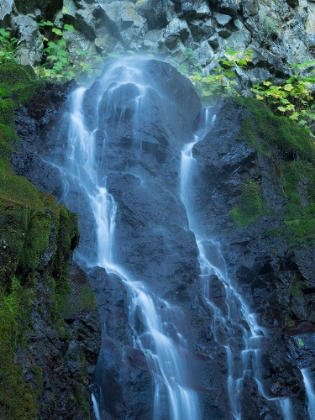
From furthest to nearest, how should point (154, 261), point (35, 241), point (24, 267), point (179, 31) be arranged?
point (179, 31) < point (154, 261) < point (35, 241) < point (24, 267)

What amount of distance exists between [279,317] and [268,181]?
4.67 metres

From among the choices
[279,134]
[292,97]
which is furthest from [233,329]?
[292,97]

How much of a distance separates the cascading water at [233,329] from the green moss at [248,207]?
1.04m

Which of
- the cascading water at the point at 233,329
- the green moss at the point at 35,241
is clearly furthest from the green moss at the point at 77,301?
the cascading water at the point at 233,329

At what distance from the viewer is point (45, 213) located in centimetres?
611

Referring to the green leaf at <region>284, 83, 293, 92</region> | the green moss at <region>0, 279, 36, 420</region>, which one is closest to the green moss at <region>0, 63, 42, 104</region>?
the green moss at <region>0, 279, 36, 420</region>

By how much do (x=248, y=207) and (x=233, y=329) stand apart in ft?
13.5

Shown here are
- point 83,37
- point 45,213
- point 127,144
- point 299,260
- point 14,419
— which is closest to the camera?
point 14,419

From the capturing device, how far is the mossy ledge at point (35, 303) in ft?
14.6

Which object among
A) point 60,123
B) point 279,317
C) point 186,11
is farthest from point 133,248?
point 186,11

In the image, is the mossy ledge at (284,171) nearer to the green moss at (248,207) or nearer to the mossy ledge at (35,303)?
the green moss at (248,207)

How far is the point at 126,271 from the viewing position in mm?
9328

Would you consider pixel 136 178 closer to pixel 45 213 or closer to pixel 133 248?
pixel 133 248

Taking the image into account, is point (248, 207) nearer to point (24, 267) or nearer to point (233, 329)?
point (233, 329)
